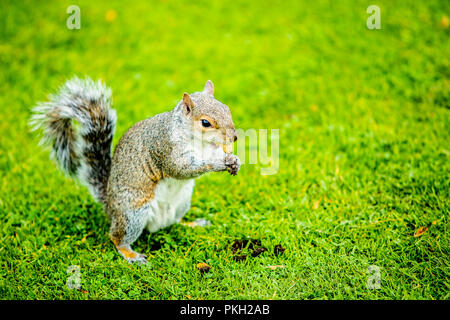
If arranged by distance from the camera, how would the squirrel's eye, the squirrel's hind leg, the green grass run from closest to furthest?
the squirrel's eye → the green grass → the squirrel's hind leg

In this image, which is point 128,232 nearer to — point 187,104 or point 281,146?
point 187,104

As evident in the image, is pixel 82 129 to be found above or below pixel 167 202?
above

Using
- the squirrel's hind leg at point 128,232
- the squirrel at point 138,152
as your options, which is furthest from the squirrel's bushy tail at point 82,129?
the squirrel's hind leg at point 128,232

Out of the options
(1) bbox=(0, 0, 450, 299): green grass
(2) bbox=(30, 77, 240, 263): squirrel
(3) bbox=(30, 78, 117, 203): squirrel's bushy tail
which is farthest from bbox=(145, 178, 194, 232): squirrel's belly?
(3) bbox=(30, 78, 117, 203): squirrel's bushy tail

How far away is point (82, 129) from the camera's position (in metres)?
2.81

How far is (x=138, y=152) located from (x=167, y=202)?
390mm

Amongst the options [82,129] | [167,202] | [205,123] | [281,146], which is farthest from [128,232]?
[281,146]

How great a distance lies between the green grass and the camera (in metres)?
2.45

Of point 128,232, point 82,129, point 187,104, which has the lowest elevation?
point 128,232

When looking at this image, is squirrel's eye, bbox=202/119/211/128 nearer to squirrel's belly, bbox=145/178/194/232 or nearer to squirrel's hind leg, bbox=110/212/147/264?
squirrel's belly, bbox=145/178/194/232

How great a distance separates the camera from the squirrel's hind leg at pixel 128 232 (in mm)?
2623

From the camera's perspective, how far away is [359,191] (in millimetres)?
A: 3117

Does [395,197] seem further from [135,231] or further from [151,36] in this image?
[151,36]

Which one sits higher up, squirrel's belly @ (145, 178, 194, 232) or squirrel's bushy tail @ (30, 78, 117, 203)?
squirrel's bushy tail @ (30, 78, 117, 203)
